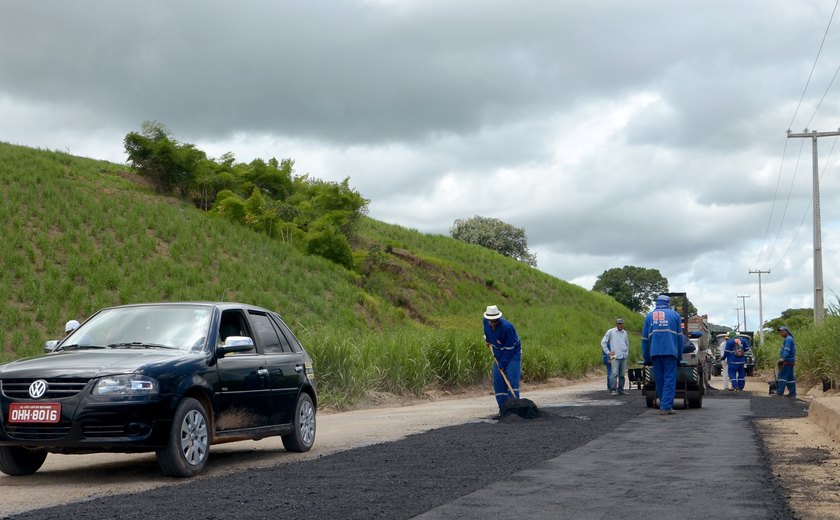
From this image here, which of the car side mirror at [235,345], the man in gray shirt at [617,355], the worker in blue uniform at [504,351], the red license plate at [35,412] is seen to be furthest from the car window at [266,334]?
the man in gray shirt at [617,355]

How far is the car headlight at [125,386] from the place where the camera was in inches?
356

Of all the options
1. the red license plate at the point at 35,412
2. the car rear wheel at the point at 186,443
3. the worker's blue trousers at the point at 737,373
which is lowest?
the car rear wheel at the point at 186,443

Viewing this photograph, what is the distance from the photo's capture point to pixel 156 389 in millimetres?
9195

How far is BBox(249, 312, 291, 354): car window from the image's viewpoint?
1156 centimetres

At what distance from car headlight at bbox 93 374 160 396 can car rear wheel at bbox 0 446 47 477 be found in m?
Result: 1.25

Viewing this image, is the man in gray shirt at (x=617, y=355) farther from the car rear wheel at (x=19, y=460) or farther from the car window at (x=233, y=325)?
the car rear wheel at (x=19, y=460)

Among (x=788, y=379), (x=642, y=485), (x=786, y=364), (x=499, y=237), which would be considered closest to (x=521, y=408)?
(x=642, y=485)

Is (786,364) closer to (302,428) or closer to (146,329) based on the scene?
(302,428)

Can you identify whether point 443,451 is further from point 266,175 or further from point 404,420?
point 266,175

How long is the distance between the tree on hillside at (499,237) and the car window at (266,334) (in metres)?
102

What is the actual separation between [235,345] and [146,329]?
1128mm

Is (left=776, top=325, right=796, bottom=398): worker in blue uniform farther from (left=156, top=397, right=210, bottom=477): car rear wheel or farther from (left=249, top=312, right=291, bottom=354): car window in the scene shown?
(left=156, top=397, right=210, bottom=477): car rear wheel

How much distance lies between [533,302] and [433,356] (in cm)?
5054

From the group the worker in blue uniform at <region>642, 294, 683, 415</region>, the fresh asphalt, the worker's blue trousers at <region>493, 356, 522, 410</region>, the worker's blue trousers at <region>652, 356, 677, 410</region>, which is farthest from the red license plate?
the worker's blue trousers at <region>652, 356, 677, 410</region>
